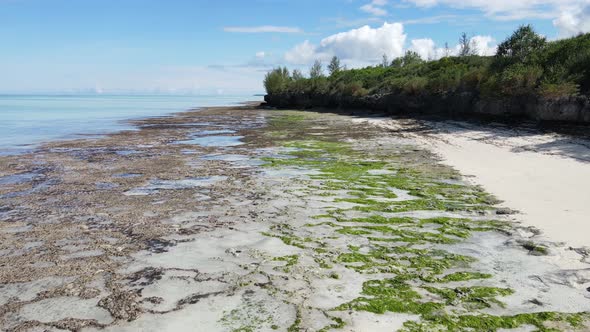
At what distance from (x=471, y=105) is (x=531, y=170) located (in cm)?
1531

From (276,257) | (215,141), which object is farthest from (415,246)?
(215,141)

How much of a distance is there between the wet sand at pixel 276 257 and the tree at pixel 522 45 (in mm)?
17434

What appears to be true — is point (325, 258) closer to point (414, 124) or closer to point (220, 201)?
point (220, 201)

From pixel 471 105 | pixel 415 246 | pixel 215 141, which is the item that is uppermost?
pixel 471 105

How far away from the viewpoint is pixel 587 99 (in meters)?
17.9

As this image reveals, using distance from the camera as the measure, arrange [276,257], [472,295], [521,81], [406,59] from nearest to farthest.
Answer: [472,295] → [276,257] → [521,81] → [406,59]

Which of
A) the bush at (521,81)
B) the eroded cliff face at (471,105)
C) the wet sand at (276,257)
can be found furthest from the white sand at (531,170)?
the bush at (521,81)

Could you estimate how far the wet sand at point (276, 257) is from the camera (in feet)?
15.4

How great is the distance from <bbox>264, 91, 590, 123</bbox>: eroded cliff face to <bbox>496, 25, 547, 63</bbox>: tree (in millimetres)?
3159

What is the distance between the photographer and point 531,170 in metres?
12.1

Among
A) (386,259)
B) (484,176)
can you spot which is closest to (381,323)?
(386,259)

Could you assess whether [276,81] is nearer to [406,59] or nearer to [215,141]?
[406,59]

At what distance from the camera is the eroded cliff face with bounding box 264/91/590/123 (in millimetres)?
18500

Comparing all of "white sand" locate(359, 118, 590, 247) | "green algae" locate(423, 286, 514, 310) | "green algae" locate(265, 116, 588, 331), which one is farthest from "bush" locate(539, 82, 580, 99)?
"green algae" locate(423, 286, 514, 310)
